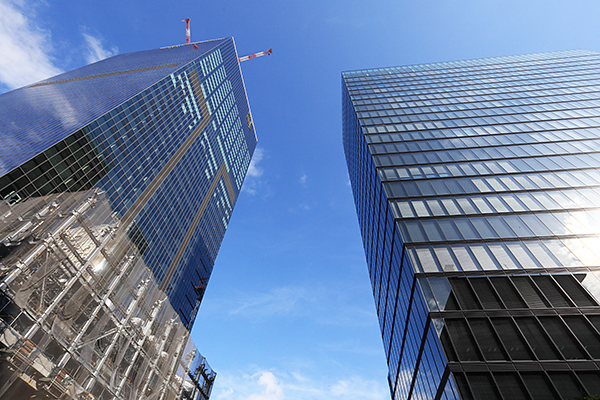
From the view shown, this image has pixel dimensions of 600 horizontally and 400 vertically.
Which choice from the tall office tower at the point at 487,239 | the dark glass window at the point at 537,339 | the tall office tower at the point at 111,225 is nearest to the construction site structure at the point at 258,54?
the tall office tower at the point at 111,225

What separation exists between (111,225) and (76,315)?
33.5 feet

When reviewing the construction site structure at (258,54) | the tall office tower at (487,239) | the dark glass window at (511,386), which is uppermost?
the construction site structure at (258,54)

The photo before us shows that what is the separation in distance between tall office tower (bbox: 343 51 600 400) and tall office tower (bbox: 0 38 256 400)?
25.1 metres

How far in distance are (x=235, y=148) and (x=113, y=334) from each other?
107524 mm

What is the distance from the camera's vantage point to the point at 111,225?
94.5 feet

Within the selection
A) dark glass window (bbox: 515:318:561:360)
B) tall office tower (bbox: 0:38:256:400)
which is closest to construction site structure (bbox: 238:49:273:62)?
tall office tower (bbox: 0:38:256:400)

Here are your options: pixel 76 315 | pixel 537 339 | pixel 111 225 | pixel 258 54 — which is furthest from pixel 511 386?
pixel 258 54

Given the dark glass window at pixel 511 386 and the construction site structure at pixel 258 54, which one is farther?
the construction site structure at pixel 258 54

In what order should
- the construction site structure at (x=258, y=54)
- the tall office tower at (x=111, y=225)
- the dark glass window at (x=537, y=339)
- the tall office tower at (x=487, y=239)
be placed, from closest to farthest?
1. the dark glass window at (x=537, y=339)
2. the tall office tower at (x=487, y=239)
3. the tall office tower at (x=111, y=225)
4. the construction site structure at (x=258, y=54)

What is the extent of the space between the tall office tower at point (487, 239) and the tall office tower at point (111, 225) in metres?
25.1

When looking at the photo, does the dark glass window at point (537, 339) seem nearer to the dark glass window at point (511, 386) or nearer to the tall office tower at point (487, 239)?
the tall office tower at point (487, 239)

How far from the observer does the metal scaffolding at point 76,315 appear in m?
17.6

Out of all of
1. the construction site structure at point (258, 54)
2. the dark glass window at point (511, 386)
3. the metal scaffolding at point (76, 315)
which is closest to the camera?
the dark glass window at point (511, 386)

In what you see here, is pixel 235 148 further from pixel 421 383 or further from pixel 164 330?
pixel 421 383
